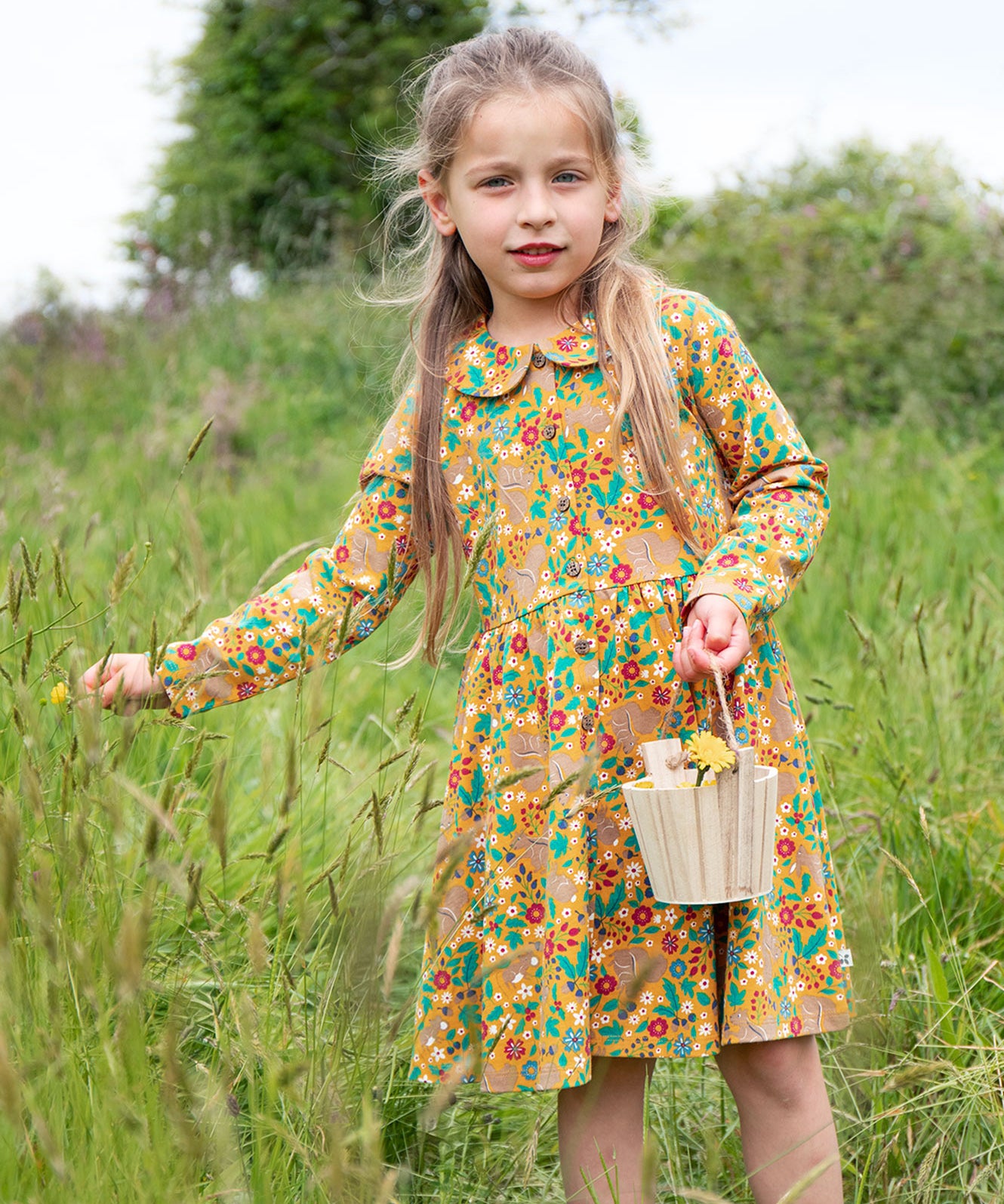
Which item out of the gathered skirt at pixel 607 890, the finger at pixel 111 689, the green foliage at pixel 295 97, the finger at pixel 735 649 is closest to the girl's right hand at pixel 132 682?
the finger at pixel 111 689

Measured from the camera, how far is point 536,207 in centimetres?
173

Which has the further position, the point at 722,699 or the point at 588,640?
the point at 588,640

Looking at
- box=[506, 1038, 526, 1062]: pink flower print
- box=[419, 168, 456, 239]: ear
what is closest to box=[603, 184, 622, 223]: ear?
box=[419, 168, 456, 239]: ear

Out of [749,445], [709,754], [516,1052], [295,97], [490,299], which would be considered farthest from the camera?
[295,97]

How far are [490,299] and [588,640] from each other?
62 centimetres

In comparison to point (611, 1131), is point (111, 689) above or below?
above

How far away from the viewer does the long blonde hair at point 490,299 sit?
1.75m

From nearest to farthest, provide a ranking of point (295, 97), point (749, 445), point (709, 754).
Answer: point (709, 754) → point (749, 445) → point (295, 97)

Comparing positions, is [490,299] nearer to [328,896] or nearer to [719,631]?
[719,631]

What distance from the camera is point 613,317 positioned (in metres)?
1.80

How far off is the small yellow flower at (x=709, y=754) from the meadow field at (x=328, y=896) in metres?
0.24

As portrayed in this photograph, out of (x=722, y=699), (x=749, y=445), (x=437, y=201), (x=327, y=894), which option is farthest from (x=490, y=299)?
(x=327, y=894)

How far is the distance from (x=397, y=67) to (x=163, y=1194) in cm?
1612

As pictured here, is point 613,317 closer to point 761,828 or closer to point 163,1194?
point 761,828
